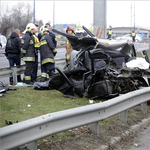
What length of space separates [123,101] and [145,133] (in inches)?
29.3

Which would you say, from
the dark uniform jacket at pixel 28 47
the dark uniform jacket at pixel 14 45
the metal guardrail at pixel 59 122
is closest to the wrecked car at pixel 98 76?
the metal guardrail at pixel 59 122

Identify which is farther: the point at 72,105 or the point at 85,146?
the point at 72,105

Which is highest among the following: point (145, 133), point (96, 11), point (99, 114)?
point (96, 11)

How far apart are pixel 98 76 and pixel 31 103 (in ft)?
5.64

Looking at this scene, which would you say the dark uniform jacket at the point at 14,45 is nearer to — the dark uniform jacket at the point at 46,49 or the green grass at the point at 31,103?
the dark uniform jacket at the point at 46,49

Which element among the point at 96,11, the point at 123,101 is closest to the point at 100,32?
the point at 96,11

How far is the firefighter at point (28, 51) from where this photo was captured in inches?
422

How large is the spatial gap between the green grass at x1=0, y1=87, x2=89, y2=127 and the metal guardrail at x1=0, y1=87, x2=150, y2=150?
59.4 inches

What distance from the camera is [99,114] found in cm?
587

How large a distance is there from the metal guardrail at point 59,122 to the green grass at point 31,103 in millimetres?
1509

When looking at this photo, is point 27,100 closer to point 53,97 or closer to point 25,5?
point 53,97

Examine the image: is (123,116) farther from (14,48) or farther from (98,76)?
(14,48)

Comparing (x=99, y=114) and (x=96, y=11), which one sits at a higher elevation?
(x=96, y=11)

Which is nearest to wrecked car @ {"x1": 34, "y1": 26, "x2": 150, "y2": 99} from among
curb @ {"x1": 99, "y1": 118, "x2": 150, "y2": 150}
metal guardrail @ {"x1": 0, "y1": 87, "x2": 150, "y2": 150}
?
curb @ {"x1": 99, "y1": 118, "x2": 150, "y2": 150}
